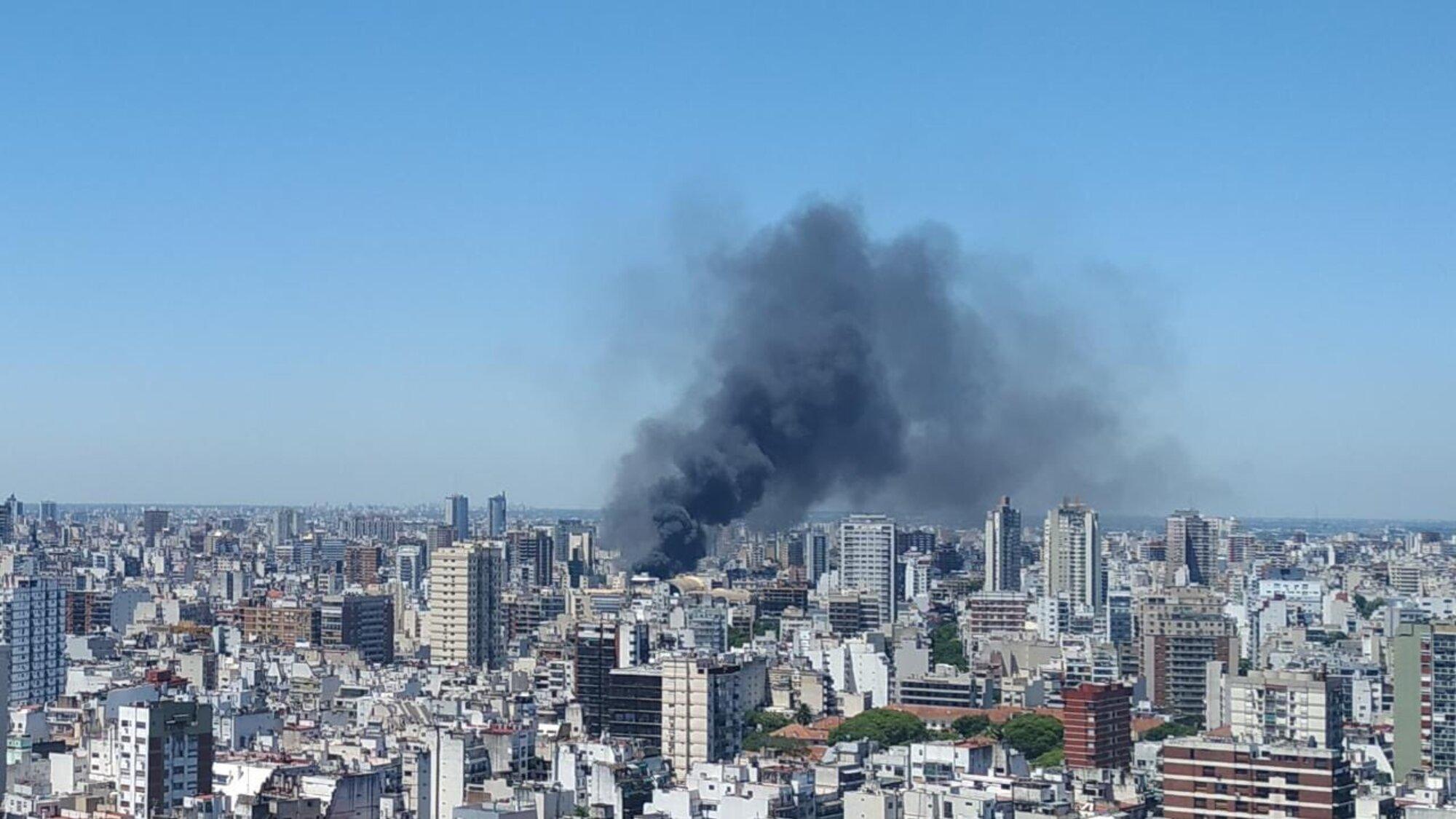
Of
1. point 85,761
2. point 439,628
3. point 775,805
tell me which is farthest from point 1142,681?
point 85,761

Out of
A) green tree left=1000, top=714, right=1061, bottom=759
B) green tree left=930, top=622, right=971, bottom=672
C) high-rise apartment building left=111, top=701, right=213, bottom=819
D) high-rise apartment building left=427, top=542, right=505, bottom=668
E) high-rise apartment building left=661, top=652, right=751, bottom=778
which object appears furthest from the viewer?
high-rise apartment building left=427, top=542, right=505, bottom=668

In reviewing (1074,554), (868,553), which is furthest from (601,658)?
(868,553)

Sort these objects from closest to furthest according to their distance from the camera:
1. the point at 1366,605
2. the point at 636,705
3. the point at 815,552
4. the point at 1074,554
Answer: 1. the point at 636,705
2. the point at 1366,605
3. the point at 1074,554
4. the point at 815,552

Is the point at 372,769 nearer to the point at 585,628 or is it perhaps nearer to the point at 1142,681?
the point at 585,628

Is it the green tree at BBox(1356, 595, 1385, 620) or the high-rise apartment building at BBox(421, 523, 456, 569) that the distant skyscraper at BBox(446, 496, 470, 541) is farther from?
the green tree at BBox(1356, 595, 1385, 620)

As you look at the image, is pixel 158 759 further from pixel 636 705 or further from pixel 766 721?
pixel 766 721

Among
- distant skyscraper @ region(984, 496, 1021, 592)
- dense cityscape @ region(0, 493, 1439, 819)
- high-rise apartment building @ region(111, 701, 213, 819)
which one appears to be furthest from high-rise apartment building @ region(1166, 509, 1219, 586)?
high-rise apartment building @ region(111, 701, 213, 819)

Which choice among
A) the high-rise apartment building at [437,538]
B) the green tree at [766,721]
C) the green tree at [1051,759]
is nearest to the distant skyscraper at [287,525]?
the high-rise apartment building at [437,538]
